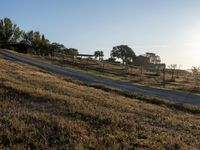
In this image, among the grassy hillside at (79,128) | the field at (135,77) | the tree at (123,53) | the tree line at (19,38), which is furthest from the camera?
the tree at (123,53)

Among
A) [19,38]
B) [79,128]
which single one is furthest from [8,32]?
A: [79,128]

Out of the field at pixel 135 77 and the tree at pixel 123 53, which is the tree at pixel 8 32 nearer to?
the field at pixel 135 77

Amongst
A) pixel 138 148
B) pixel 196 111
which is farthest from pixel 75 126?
pixel 196 111

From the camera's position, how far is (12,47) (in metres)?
91.9

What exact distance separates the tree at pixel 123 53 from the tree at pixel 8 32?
6231 centimetres

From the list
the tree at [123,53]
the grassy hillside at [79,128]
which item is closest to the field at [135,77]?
the grassy hillside at [79,128]

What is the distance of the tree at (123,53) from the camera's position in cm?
15575

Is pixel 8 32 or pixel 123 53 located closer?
pixel 8 32

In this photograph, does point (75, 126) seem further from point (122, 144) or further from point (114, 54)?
point (114, 54)

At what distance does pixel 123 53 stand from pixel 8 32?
67.9m

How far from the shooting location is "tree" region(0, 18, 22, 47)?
99562mm

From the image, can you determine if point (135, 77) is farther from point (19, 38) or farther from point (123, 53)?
point (123, 53)

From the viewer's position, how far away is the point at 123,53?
6176 inches

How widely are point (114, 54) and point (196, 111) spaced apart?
143 metres
